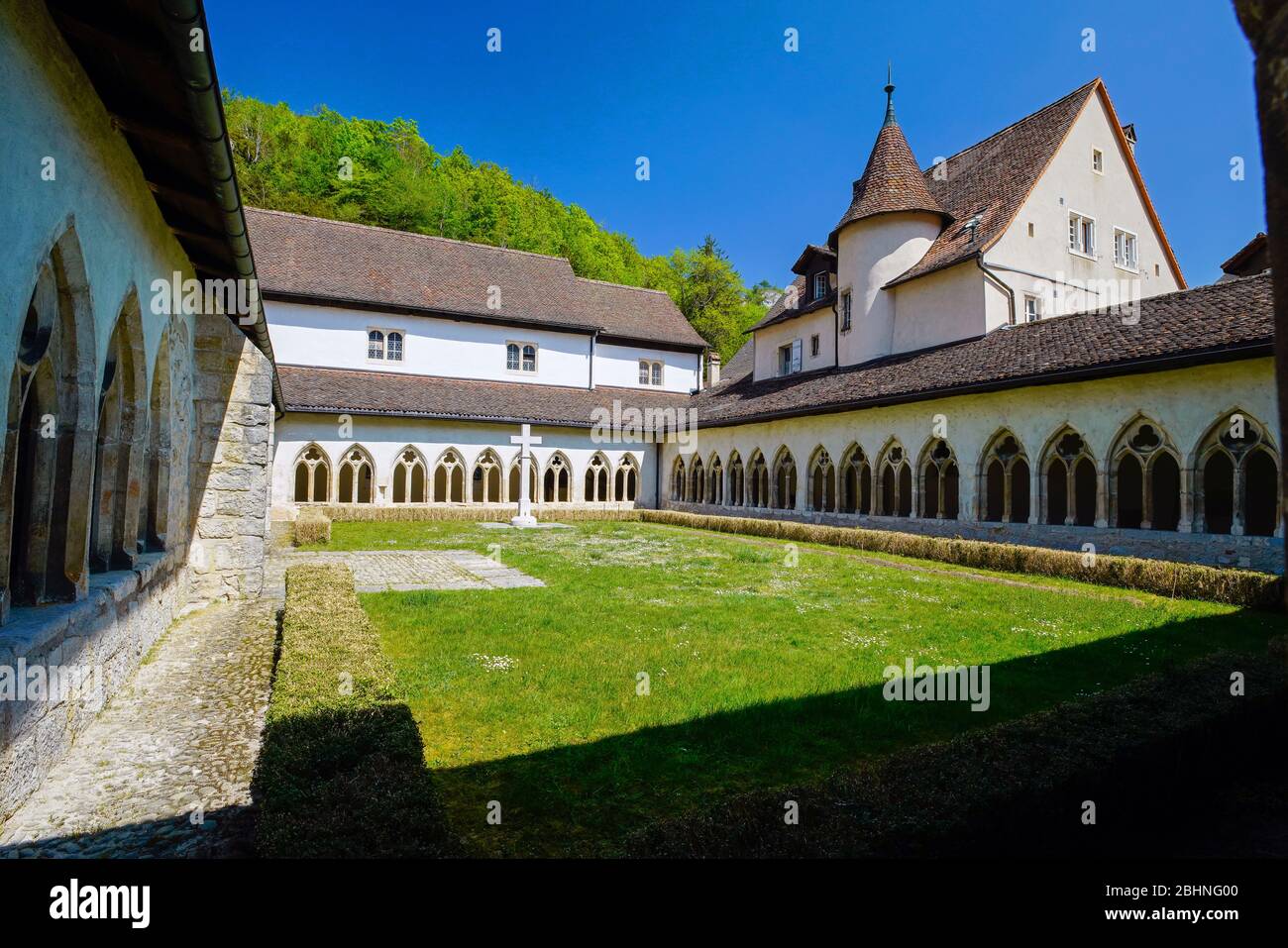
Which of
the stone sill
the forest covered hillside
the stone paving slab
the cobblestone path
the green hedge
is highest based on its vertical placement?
the forest covered hillside

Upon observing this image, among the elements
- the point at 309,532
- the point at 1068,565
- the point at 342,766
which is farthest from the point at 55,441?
the point at 1068,565

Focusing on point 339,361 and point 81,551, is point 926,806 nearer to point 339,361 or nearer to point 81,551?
point 81,551

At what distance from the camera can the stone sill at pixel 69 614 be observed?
323 cm

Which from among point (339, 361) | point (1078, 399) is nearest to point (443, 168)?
point (339, 361)

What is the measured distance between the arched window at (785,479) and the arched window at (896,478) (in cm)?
327

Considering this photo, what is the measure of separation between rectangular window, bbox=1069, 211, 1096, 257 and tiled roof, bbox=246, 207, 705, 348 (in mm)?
14914

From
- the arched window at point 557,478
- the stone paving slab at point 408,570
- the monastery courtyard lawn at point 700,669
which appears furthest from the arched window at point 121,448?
the arched window at point 557,478

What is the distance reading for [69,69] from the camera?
3709mm

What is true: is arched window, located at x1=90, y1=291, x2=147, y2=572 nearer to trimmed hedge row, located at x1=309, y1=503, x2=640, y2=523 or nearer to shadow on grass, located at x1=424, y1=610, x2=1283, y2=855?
shadow on grass, located at x1=424, y1=610, x2=1283, y2=855

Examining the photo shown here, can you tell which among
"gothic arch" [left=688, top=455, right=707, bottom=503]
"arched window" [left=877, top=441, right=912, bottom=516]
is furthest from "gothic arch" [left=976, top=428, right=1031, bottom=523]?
"gothic arch" [left=688, top=455, right=707, bottom=503]

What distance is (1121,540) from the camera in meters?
12.1

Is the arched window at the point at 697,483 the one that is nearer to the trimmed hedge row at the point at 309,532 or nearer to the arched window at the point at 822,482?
the arched window at the point at 822,482

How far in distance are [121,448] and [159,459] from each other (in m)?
1.14

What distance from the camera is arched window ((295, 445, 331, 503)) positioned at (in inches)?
840
